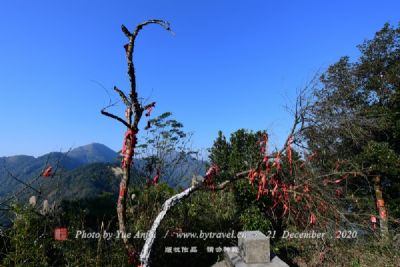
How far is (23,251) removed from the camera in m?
4.20

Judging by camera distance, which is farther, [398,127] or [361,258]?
[398,127]

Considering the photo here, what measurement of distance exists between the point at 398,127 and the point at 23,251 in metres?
13.2

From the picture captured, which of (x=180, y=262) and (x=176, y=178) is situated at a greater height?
(x=176, y=178)

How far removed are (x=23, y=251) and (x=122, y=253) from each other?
137 cm

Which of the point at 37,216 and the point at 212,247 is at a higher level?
the point at 37,216

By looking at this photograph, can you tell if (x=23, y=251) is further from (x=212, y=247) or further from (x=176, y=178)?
(x=176, y=178)

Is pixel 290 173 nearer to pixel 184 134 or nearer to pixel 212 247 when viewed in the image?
pixel 212 247

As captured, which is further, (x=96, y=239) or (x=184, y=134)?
(x=184, y=134)

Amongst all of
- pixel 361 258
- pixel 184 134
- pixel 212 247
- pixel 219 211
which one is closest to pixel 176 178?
pixel 184 134

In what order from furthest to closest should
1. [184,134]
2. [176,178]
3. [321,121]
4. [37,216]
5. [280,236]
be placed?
[184,134], [176,178], [280,236], [321,121], [37,216]

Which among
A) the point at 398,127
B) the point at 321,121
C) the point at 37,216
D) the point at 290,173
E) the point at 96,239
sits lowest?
the point at 96,239

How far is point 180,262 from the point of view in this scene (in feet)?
20.2

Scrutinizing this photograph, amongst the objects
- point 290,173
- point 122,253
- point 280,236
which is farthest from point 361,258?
point 122,253

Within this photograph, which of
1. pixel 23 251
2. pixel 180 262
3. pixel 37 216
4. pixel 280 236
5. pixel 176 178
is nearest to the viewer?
pixel 23 251
